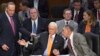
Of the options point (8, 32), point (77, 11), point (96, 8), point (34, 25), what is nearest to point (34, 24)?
point (34, 25)

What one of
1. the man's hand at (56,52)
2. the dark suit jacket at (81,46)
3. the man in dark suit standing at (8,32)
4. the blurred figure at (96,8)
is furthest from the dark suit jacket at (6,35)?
the blurred figure at (96,8)

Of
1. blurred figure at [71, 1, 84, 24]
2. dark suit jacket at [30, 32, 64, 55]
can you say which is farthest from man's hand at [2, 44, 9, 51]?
blurred figure at [71, 1, 84, 24]

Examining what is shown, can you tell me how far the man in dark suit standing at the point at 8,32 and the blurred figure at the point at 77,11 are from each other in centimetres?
260

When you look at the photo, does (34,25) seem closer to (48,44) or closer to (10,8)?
(10,8)

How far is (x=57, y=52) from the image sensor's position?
826 cm

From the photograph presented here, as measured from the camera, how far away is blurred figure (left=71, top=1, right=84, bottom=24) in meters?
11.2

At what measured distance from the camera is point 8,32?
8.87 m

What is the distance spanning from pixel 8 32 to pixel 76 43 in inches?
61.9

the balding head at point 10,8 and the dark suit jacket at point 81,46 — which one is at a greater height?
the balding head at point 10,8

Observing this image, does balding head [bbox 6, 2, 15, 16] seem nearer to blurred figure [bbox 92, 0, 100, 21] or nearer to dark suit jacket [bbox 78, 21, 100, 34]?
dark suit jacket [bbox 78, 21, 100, 34]

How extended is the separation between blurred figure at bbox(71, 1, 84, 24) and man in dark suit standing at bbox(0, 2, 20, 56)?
260cm

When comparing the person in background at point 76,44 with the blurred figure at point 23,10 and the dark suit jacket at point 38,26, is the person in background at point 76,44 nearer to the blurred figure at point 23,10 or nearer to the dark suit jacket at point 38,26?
the dark suit jacket at point 38,26

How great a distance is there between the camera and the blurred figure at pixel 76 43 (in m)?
8.18

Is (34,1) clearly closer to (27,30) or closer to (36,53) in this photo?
(27,30)
